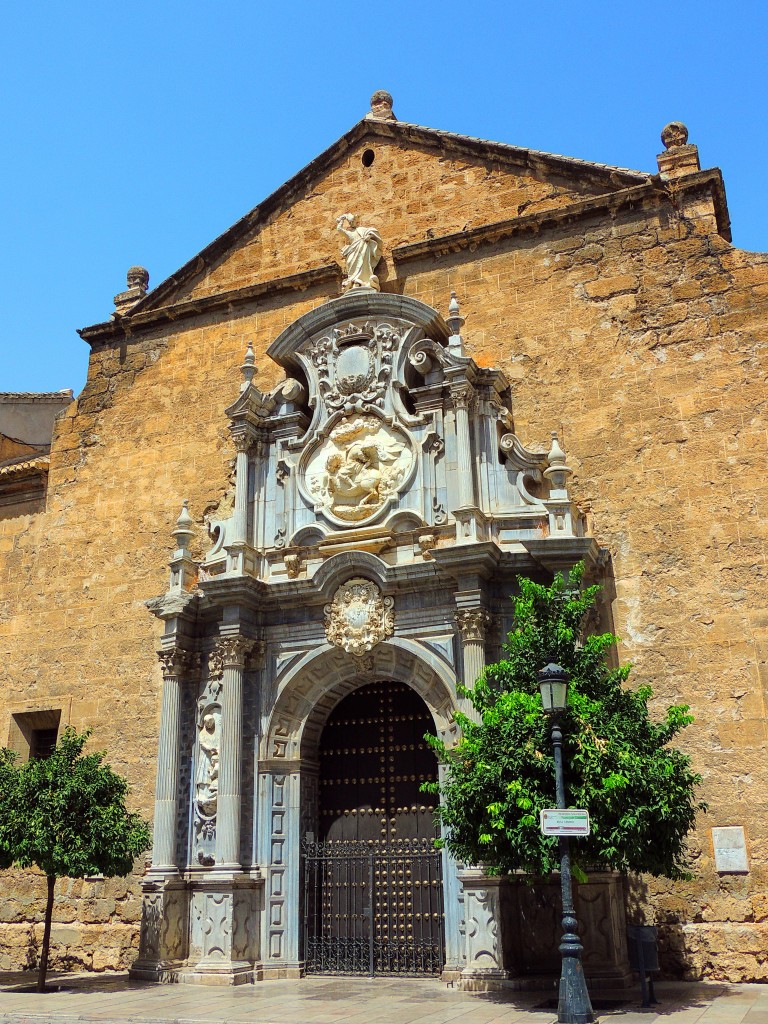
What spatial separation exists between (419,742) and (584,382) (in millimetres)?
5746

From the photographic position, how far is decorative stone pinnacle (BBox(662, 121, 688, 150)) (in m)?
15.7

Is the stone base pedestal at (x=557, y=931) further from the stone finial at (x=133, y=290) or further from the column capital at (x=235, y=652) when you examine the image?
the stone finial at (x=133, y=290)

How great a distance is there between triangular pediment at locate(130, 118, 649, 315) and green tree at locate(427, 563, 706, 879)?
326 inches

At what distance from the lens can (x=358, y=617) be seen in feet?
46.0

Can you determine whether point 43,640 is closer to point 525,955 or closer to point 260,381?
point 260,381

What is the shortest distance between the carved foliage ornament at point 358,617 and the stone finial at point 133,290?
8.53 meters

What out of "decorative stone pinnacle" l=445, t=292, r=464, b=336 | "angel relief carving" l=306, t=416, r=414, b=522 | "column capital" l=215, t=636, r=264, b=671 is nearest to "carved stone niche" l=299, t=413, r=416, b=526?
"angel relief carving" l=306, t=416, r=414, b=522

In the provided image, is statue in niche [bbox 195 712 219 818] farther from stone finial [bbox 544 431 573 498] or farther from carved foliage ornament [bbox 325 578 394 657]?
stone finial [bbox 544 431 573 498]

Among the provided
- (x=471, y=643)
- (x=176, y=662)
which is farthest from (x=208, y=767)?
(x=471, y=643)

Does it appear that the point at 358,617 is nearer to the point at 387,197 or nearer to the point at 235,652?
the point at 235,652

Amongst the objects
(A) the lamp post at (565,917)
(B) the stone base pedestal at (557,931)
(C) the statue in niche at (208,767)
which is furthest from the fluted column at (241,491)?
(A) the lamp post at (565,917)

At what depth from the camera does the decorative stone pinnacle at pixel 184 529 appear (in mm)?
15625

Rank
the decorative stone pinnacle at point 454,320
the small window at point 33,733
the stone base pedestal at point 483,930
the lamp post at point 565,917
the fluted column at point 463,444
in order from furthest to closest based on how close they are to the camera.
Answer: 1. the small window at point 33,733
2. the decorative stone pinnacle at point 454,320
3. the fluted column at point 463,444
4. the stone base pedestal at point 483,930
5. the lamp post at point 565,917

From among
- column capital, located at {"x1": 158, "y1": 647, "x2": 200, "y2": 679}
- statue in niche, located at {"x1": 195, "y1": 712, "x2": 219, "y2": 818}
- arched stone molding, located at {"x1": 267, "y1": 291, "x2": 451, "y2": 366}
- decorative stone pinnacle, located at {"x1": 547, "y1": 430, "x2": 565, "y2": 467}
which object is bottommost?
statue in niche, located at {"x1": 195, "y1": 712, "x2": 219, "y2": 818}
